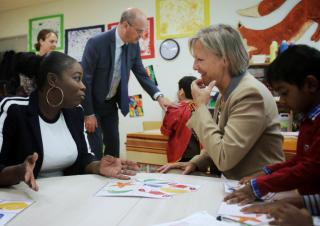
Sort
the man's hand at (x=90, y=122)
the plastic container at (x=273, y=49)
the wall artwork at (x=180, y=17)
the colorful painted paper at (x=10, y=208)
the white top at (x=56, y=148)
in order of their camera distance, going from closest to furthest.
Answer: the colorful painted paper at (x=10, y=208) → the white top at (x=56, y=148) → the man's hand at (x=90, y=122) → the plastic container at (x=273, y=49) → the wall artwork at (x=180, y=17)

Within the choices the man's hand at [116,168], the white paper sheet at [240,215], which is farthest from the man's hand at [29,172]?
the white paper sheet at [240,215]

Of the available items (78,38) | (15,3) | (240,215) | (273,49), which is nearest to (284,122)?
(273,49)

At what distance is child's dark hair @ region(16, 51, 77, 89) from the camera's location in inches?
57.4

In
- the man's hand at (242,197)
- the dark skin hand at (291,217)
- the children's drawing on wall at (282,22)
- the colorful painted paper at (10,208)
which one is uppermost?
the children's drawing on wall at (282,22)

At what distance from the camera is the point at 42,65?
4.82 feet

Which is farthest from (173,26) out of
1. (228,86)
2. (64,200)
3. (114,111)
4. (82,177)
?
(64,200)

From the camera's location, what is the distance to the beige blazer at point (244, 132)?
1.20 metres

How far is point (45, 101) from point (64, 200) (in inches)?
22.9

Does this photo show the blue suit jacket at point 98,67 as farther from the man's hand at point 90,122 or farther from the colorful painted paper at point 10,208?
the colorful painted paper at point 10,208

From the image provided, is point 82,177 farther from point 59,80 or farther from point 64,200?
point 59,80

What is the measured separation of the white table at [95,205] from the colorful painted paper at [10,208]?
2 centimetres

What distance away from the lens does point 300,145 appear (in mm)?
1134

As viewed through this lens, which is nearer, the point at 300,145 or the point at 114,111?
the point at 300,145

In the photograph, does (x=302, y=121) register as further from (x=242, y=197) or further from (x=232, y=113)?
(x=242, y=197)
